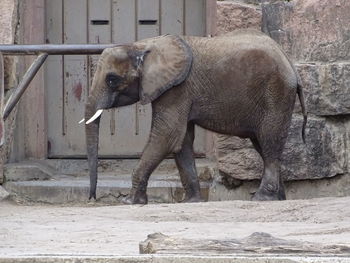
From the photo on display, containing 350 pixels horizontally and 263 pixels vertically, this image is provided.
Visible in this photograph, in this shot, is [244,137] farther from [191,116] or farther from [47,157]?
[47,157]

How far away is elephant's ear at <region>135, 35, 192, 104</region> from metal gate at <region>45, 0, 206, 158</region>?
5.08 ft

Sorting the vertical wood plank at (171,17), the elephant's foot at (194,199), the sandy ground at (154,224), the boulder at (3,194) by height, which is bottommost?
the boulder at (3,194)

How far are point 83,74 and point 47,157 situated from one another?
861 mm

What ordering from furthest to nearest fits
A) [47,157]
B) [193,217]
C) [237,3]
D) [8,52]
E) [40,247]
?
[47,157]
[237,3]
[8,52]
[193,217]
[40,247]

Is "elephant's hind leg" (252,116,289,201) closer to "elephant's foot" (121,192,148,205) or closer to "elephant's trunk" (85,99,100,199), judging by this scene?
"elephant's foot" (121,192,148,205)

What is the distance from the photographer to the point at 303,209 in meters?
10.2

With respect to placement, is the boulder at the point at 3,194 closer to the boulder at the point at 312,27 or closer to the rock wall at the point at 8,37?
the rock wall at the point at 8,37

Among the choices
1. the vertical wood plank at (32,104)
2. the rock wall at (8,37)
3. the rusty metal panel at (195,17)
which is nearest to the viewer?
the rock wall at (8,37)

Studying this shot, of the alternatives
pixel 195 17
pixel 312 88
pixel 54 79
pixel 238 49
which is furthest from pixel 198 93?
pixel 54 79

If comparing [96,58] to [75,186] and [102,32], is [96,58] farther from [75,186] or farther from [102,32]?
[75,186]

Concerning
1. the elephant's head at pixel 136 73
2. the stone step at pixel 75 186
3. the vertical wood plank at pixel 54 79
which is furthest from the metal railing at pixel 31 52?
the vertical wood plank at pixel 54 79

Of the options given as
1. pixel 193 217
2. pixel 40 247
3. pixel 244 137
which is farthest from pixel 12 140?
pixel 40 247

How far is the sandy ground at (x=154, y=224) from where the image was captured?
8.10 metres

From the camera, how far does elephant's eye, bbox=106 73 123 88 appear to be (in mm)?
11523
